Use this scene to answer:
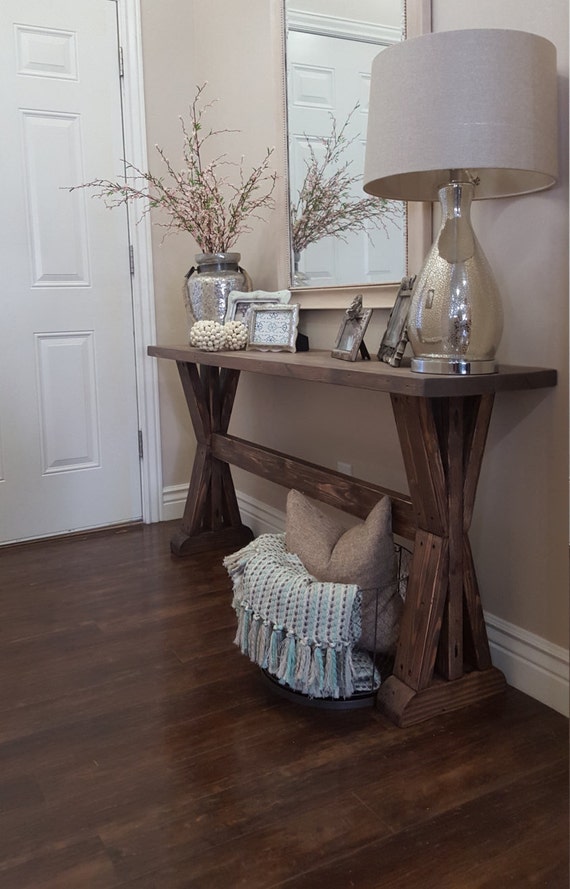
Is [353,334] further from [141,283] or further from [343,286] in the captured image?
[141,283]

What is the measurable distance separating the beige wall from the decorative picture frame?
203 mm

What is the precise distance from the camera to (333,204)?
7.95ft

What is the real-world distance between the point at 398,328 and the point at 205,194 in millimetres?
1148

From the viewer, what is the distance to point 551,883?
1.29 metres

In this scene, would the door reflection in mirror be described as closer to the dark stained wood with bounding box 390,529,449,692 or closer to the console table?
the console table

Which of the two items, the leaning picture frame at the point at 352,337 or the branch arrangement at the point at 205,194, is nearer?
the leaning picture frame at the point at 352,337

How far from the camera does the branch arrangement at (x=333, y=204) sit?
225cm

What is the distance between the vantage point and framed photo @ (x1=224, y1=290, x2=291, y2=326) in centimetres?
262

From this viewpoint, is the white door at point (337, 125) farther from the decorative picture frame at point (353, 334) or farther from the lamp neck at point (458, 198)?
the lamp neck at point (458, 198)

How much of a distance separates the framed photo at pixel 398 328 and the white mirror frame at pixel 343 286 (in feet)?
0.48

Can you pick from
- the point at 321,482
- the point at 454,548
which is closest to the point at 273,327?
the point at 321,482

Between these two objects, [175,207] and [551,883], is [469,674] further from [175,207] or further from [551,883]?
[175,207]

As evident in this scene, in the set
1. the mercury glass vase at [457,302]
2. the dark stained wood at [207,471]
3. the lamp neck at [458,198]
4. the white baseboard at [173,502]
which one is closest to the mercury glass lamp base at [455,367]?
the mercury glass vase at [457,302]

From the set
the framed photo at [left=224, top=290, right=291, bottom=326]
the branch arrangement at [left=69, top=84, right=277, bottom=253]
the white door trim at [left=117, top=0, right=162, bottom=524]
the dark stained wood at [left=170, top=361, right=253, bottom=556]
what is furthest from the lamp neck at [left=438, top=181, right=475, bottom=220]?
the white door trim at [left=117, top=0, right=162, bottom=524]
